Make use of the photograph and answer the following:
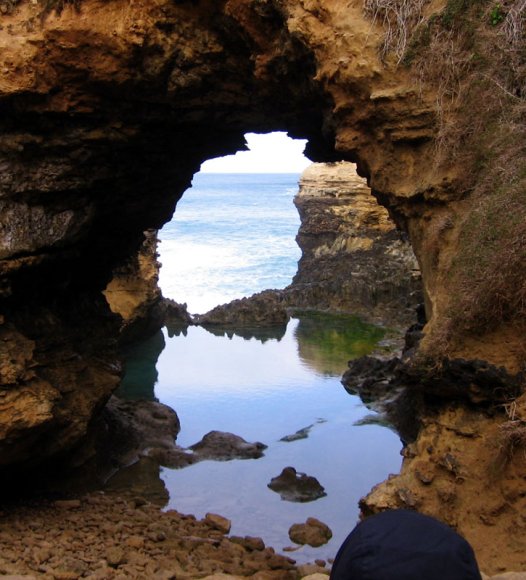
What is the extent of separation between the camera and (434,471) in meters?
→ 6.11

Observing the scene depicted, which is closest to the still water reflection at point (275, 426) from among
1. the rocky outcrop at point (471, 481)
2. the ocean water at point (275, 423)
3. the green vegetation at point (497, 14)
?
the ocean water at point (275, 423)

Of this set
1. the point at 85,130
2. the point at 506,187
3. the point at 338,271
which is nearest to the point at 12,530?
the point at 85,130

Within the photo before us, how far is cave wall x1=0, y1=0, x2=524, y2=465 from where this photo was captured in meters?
7.09

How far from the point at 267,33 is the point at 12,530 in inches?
234

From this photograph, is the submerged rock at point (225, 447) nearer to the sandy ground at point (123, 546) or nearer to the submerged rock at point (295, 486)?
the submerged rock at point (295, 486)

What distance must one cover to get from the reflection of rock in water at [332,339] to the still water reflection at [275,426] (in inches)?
2.0

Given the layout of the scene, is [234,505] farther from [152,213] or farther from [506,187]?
[506,187]

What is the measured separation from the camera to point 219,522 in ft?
29.4

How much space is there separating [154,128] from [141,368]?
10.3 meters

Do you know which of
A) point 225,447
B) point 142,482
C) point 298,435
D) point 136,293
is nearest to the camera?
point 142,482

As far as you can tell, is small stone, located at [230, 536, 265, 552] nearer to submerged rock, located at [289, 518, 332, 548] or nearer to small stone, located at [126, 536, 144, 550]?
submerged rock, located at [289, 518, 332, 548]

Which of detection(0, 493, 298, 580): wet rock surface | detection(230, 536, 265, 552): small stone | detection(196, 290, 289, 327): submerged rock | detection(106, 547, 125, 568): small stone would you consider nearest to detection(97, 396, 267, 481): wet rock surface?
detection(0, 493, 298, 580): wet rock surface

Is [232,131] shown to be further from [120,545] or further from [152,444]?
[120,545]

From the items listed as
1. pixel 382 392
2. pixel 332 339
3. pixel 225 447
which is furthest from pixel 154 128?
pixel 332 339
